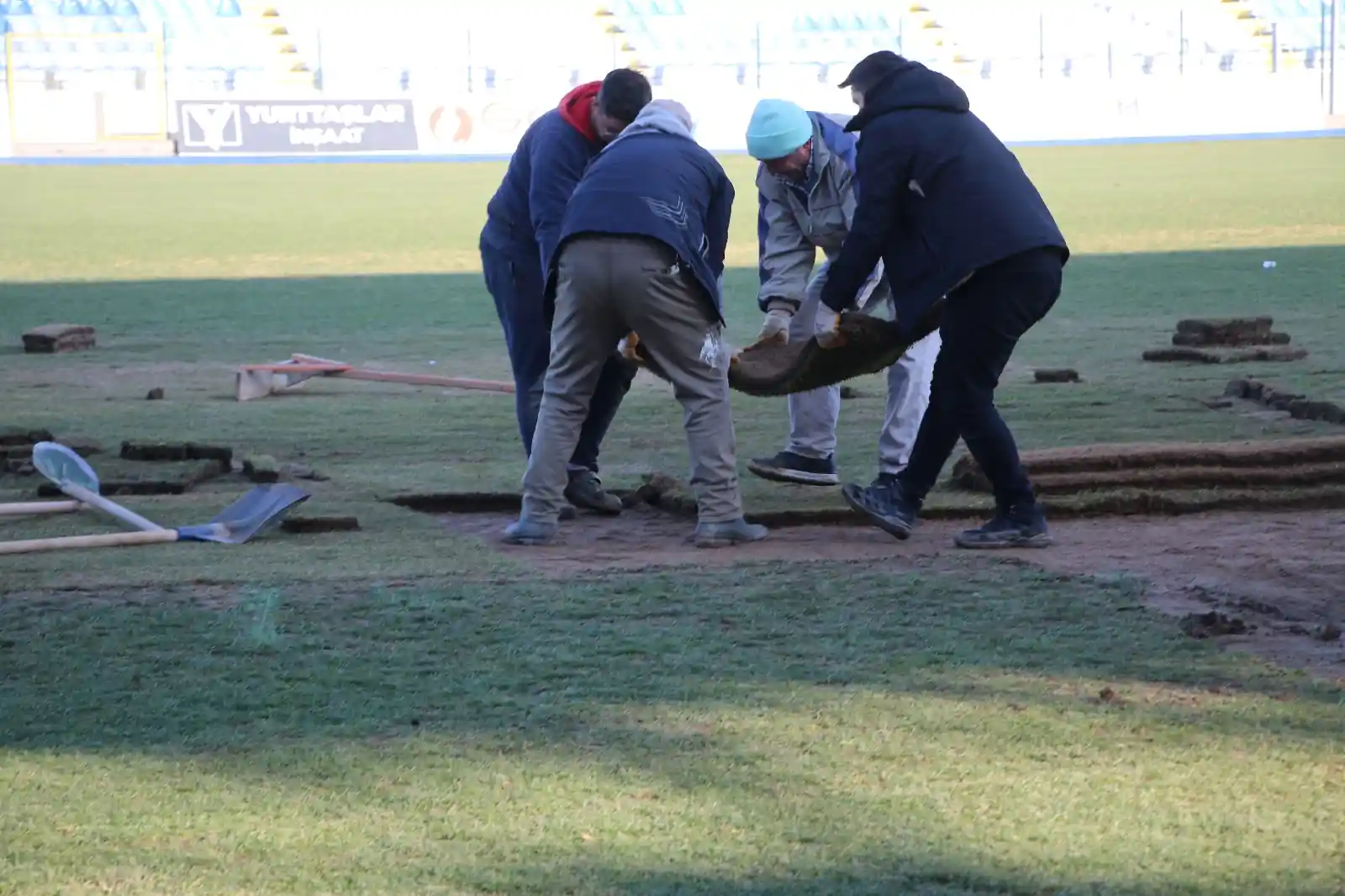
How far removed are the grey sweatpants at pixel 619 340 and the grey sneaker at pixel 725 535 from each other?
28 mm

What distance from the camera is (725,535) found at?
6.61 m

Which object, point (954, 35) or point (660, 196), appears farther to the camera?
point (954, 35)

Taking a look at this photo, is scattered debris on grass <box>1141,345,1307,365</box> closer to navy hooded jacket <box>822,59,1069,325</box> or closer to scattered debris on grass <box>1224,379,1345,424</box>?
scattered debris on grass <box>1224,379,1345,424</box>

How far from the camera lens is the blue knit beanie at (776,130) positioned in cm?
672

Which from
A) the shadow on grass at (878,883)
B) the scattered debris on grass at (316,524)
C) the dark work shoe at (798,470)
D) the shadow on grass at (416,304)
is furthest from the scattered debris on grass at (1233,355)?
the shadow on grass at (878,883)

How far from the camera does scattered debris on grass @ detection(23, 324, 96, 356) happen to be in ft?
42.3

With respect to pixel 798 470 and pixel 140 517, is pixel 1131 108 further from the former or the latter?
pixel 140 517

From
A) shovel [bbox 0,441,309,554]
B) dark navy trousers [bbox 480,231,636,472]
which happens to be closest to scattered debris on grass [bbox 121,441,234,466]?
shovel [bbox 0,441,309,554]

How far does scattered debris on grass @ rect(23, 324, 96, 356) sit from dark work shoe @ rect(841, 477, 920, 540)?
809 centimetres

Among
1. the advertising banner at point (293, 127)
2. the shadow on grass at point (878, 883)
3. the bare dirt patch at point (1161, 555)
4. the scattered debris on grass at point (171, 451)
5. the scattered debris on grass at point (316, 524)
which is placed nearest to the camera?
the shadow on grass at point (878, 883)

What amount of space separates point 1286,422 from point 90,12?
52.1 metres

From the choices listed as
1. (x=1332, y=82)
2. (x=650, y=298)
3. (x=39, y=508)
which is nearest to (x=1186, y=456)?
(x=650, y=298)

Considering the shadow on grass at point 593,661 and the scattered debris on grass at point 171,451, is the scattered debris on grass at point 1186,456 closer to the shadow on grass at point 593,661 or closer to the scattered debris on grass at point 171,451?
the shadow on grass at point 593,661

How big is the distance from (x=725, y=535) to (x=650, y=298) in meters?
0.93
